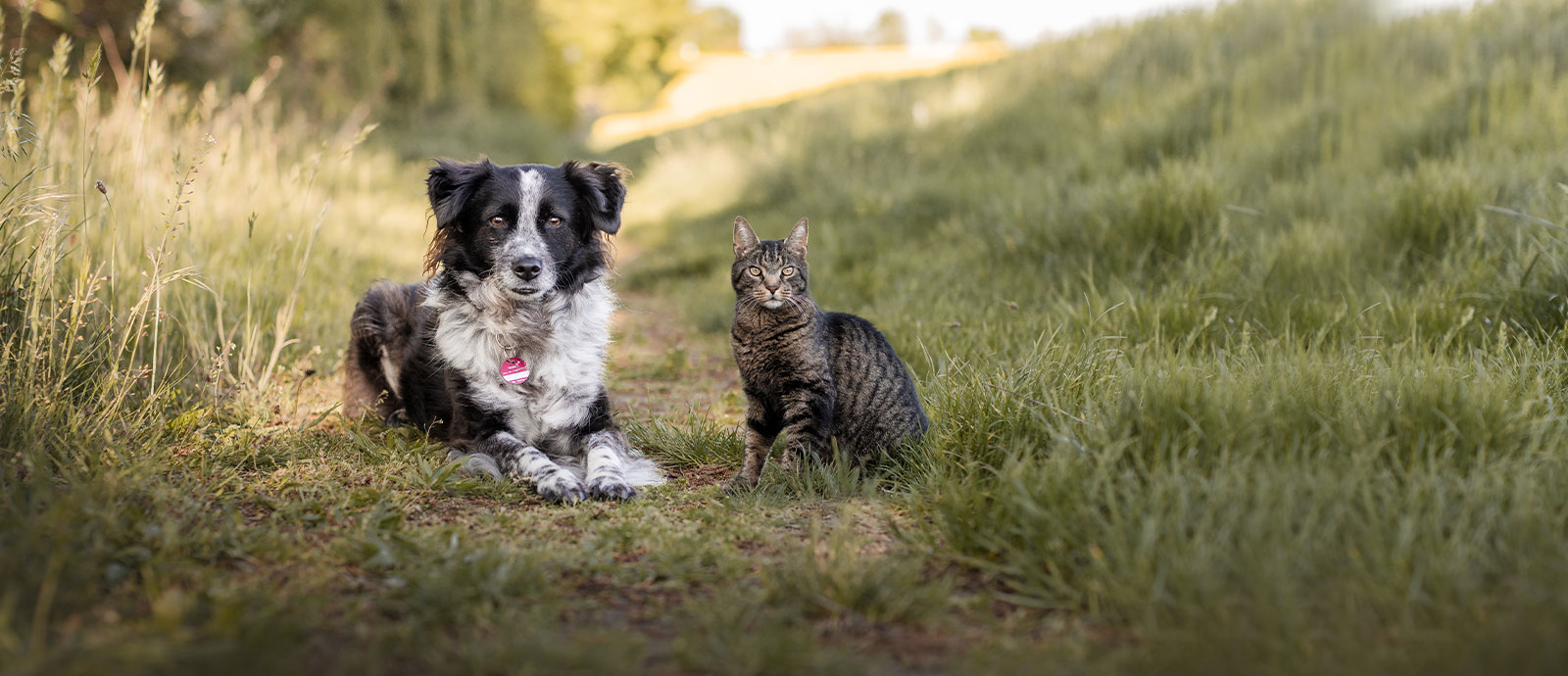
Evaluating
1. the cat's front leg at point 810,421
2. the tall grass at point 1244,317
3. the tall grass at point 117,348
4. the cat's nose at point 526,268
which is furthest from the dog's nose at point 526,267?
the tall grass at point 1244,317

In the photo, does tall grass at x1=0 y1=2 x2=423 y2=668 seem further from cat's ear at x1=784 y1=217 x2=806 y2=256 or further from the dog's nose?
cat's ear at x1=784 y1=217 x2=806 y2=256

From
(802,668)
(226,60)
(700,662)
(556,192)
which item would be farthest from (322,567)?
(226,60)

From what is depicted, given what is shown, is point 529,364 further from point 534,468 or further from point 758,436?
point 758,436

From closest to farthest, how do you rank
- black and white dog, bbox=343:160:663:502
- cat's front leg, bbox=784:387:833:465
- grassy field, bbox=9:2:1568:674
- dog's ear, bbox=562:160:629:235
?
1. grassy field, bbox=9:2:1568:674
2. cat's front leg, bbox=784:387:833:465
3. black and white dog, bbox=343:160:663:502
4. dog's ear, bbox=562:160:629:235

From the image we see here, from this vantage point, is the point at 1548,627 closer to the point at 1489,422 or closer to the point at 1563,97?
the point at 1489,422

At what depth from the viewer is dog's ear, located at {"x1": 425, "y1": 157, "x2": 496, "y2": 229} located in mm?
3814

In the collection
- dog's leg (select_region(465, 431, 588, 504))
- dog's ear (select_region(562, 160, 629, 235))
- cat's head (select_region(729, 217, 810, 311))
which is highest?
dog's ear (select_region(562, 160, 629, 235))

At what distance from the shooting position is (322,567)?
2502mm

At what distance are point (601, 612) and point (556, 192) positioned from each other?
203 centimetres

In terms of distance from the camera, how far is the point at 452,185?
12.7 feet

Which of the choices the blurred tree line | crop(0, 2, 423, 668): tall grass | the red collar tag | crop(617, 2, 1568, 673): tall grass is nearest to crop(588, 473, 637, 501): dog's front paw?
the red collar tag

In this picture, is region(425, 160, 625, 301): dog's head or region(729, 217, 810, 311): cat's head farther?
region(425, 160, 625, 301): dog's head

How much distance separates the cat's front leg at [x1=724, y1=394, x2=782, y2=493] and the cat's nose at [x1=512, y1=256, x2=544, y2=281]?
0.97 m

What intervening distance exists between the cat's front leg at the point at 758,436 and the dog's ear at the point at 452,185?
1412 millimetres
